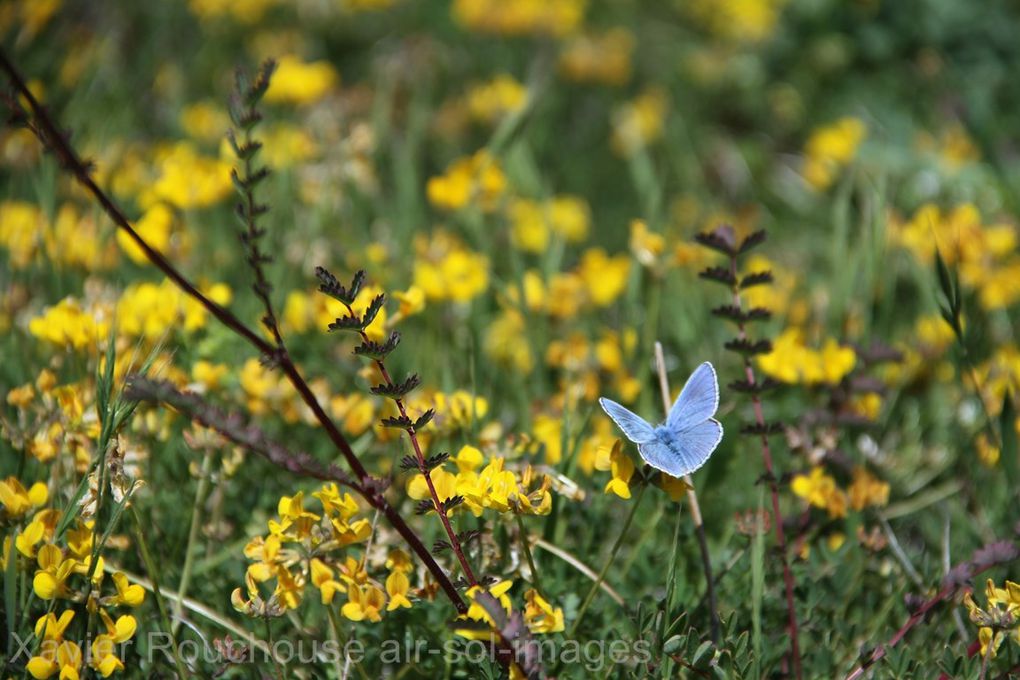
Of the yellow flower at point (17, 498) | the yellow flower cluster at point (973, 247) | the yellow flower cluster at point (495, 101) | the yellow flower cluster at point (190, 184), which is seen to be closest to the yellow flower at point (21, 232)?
the yellow flower cluster at point (190, 184)

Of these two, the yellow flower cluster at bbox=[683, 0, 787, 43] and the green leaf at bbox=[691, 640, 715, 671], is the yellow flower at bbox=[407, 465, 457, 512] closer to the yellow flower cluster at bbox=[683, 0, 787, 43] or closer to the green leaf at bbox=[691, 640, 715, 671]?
the green leaf at bbox=[691, 640, 715, 671]

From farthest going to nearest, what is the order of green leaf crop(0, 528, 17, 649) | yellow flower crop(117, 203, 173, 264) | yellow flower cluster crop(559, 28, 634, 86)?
yellow flower cluster crop(559, 28, 634, 86)
yellow flower crop(117, 203, 173, 264)
green leaf crop(0, 528, 17, 649)

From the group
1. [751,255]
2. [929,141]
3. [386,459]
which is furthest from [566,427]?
[929,141]

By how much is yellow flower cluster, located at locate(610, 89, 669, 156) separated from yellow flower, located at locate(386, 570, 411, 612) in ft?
10.0

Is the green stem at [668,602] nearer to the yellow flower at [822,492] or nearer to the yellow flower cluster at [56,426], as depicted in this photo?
the yellow flower at [822,492]

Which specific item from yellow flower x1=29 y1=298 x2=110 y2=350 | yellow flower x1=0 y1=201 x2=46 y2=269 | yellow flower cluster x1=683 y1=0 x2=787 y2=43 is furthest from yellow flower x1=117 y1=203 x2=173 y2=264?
yellow flower cluster x1=683 y1=0 x2=787 y2=43

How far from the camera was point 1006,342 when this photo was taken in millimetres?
3178

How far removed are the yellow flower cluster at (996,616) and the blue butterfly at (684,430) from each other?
55cm

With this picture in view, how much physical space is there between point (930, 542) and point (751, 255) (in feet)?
5.63

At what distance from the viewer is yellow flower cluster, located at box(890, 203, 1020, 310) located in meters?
3.21

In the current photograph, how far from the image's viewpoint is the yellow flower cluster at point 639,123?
4.64 meters

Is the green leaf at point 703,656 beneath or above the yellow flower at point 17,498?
beneath

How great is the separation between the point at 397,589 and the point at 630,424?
0.49 metres

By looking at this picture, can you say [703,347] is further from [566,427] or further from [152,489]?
[152,489]
